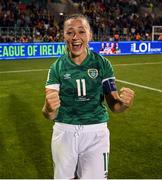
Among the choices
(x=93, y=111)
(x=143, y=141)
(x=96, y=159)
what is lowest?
(x=143, y=141)

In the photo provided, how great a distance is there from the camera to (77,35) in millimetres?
3385

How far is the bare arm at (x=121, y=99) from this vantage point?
329cm

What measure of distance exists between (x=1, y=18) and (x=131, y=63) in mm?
10216

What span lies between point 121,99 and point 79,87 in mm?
394

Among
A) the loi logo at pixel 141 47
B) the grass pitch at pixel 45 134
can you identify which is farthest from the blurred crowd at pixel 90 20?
the grass pitch at pixel 45 134

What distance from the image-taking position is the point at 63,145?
11.2 ft

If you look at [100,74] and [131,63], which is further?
[131,63]

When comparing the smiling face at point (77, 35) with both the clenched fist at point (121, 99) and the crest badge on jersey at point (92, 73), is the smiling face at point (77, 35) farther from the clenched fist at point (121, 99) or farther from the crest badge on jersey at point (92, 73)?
the clenched fist at point (121, 99)

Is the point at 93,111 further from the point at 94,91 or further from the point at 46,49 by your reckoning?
the point at 46,49

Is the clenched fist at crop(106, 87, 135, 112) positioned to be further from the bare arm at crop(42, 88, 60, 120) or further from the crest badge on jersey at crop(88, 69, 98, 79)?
the bare arm at crop(42, 88, 60, 120)

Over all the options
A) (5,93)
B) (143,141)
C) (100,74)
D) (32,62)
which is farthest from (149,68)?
(100,74)

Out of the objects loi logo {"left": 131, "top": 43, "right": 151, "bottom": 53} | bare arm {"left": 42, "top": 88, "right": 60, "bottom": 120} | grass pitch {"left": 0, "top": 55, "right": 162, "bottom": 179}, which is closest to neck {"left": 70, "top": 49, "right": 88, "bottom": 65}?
bare arm {"left": 42, "top": 88, "right": 60, "bottom": 120}

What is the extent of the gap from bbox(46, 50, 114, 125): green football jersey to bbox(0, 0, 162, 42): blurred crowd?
20.5m

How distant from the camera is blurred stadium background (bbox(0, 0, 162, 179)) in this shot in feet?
20.9
